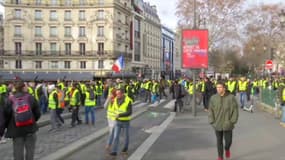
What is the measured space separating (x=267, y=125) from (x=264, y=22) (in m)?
57.4

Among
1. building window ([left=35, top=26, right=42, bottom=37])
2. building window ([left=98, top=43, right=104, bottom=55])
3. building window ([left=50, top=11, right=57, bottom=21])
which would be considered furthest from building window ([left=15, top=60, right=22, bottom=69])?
building window ([left=98, top=43, right=104, bottom=55])

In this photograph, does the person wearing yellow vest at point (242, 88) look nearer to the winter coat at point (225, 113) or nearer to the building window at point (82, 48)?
the winter coat at point (225, 113)

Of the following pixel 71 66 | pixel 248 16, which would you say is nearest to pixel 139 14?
pixel 71 66

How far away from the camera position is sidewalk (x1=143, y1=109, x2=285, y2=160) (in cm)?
1058

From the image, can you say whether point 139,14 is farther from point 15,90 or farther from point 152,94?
point 15,90

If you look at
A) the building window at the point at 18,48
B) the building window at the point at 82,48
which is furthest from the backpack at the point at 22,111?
the building window at the point at 18,48

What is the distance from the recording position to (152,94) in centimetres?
3394

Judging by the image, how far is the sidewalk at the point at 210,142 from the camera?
1058 centimetres

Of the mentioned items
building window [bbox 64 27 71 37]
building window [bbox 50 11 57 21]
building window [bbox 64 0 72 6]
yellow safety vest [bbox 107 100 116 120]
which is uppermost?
building window [bbox 64 0 72 6]

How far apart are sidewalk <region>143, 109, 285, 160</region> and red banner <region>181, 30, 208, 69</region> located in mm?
4487

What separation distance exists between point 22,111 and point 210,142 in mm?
6416

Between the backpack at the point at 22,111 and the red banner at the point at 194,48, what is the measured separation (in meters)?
14.3

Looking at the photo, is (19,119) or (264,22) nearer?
(19,119)

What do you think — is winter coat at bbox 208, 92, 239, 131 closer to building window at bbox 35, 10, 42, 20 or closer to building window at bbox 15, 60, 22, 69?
building window at bbox 15, 60, 22, 69
